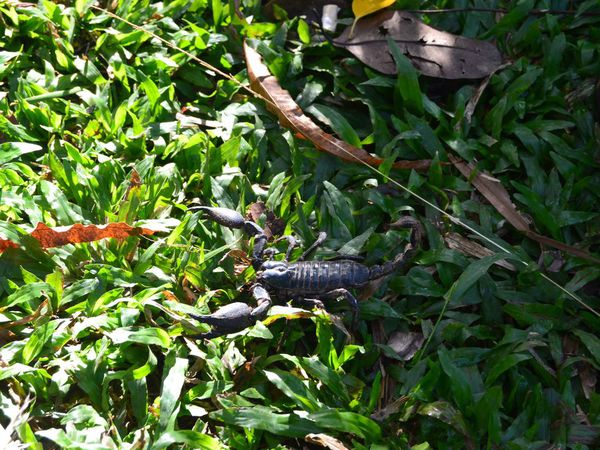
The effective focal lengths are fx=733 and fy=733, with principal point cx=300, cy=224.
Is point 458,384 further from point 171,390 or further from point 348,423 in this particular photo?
point 171,390

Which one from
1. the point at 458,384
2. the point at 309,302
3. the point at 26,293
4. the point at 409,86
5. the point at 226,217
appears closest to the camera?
the point at 458,384

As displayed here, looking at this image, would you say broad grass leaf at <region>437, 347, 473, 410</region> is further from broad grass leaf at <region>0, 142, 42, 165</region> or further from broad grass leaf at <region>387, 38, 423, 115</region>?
broad grass leaf at <region>0, 142, 42, 165</region>

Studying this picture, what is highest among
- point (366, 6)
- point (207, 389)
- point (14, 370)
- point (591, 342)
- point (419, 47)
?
point (366, 6)

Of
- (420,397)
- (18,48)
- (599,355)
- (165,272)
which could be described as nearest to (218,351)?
(165,272)

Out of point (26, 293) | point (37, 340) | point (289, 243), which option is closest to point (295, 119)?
point (289, 243)

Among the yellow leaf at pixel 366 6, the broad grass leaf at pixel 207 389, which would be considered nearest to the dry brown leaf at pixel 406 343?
the broad grass leaf at pixel 207 389

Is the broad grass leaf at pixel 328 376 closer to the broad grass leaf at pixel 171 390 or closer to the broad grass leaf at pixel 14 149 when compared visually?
the broad grass leaf at pixel 171 390

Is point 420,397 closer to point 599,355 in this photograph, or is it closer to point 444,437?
point 444,437
